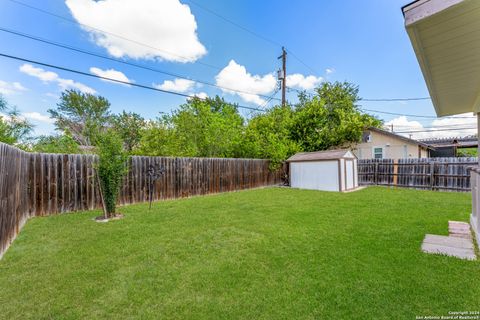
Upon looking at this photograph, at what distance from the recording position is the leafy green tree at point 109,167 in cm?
Answer: 528

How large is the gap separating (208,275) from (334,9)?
11.1 m

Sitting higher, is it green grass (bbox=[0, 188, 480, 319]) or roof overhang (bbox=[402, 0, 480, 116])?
roof overhang (bbox=[402, 0, 480, 116])

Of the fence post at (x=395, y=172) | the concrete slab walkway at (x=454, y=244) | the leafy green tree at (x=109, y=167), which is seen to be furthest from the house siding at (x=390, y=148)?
the leafy green tree at (x=109, y=167)

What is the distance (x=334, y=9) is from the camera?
30.9 ft

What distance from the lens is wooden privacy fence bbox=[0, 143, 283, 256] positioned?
3604 mm

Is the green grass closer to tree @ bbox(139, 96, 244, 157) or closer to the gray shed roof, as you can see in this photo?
the gray shed roof

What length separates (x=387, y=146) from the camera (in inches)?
551

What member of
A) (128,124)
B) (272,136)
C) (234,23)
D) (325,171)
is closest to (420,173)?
(325,171)

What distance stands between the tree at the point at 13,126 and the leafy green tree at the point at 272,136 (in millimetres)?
8972

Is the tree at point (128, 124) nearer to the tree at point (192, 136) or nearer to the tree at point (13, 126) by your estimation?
the tree at point (192, 136)

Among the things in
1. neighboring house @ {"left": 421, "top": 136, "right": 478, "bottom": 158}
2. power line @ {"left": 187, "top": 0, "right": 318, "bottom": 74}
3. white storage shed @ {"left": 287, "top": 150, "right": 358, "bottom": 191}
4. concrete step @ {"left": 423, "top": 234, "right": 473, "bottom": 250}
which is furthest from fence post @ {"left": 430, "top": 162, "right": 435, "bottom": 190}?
power line @ {"left": 187, "top": 0, "right": 318, "bottom": 74}

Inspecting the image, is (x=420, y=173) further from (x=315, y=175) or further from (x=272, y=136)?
(x=272, y=136)

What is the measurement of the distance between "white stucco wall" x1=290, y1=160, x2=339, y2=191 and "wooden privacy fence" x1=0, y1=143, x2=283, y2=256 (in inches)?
112

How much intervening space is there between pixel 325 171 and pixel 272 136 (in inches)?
144
